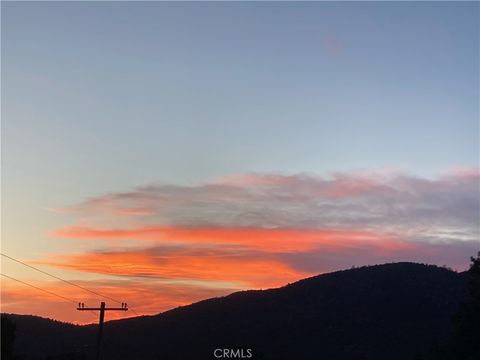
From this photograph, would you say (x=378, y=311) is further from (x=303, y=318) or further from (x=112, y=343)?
(x=112, y=343)

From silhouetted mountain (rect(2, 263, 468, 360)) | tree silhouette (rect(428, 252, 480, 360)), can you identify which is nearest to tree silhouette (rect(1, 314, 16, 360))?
tree silhouette (rect(428, 252, 480, 360))

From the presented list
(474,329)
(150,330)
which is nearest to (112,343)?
(150,330)

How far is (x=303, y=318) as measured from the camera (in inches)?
4843

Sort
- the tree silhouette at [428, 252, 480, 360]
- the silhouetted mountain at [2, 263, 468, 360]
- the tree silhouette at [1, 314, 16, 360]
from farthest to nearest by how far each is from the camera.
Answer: the silhouetted mountain at [2, 263, 468, 360], the tree silhouette at [428, 252, 480, 360], the tree silhouette at [1, 314, 16, 360]

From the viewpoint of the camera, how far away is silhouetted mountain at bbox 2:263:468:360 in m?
106

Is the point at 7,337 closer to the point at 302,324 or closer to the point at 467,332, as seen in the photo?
the point at 467,332

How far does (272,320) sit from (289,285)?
75.9 ft

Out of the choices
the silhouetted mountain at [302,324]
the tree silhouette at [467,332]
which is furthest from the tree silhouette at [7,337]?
the silhouetted mountain at [302,324]

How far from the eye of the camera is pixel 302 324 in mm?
120250

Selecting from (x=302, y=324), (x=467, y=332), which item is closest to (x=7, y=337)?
(x=467, y=332)

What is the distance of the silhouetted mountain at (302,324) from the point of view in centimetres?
10556

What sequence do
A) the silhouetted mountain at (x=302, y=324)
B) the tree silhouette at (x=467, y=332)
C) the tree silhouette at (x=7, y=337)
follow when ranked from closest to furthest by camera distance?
the tree silhouette at (x=7, y=337), the tree silhouette at (x=467, y=332), the silhouetted mountain at (x=302, y=324)

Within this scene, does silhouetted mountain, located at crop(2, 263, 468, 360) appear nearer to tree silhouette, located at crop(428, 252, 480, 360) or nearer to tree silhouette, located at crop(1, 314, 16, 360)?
tree silhouette, located at crop(428, 252, 480, 360)

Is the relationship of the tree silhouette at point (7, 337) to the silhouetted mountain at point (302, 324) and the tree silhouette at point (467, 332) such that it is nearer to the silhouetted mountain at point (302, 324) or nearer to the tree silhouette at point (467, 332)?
the tree silhouette at point (467, 332)
